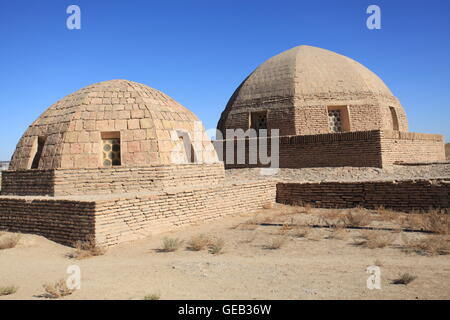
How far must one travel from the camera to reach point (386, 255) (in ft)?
16.9

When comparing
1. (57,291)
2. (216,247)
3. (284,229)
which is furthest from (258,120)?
(57,291)

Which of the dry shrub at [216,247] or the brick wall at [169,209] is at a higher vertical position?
the brick wall at [169,209]

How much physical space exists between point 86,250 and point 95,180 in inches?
106

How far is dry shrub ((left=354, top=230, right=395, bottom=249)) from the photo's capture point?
18.3 feet

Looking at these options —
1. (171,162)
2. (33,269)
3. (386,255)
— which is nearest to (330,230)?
(386,255)

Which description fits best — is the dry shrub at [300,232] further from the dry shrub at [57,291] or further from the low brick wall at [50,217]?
the dry shrub at [57,291]

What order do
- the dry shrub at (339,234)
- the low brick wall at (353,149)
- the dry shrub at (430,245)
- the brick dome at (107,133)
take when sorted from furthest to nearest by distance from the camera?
the low brick wall at (353,149)
the brick dome at (107,133)
the dry shrub at (339,234)
the dry shrub at (430,245)

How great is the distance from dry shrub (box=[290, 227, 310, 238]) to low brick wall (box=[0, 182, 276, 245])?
90.7 inches

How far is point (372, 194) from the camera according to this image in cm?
912

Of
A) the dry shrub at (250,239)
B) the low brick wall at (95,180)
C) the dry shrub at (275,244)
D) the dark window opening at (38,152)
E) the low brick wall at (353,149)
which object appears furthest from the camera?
the low brick wall at (353,149)

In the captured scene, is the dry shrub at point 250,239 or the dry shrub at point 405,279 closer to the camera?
the dry shrub at point 405,279

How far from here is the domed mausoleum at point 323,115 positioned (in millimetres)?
12570

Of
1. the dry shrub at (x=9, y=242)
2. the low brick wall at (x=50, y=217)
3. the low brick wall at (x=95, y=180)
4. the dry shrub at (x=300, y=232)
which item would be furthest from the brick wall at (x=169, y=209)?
the dry shrub at (x=300, y=232)

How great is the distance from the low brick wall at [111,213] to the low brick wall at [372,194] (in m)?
2.51
